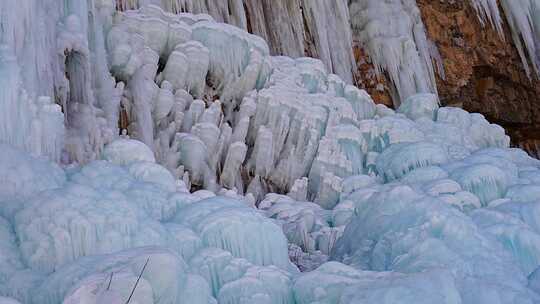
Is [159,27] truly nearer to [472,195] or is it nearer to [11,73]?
[11,73]

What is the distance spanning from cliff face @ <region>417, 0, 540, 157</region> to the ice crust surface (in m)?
2.18

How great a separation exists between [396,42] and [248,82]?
4.40 meters

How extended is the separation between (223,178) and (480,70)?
6931mm

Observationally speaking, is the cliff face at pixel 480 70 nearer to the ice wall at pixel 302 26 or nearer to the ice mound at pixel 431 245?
the ice wall at pixel 302 26

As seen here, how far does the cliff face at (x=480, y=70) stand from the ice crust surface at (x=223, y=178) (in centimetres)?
218

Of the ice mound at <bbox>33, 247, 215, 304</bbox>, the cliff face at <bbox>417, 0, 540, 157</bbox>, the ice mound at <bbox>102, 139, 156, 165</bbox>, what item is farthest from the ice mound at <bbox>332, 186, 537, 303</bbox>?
the cliff face at <bbox>417, 0, 540, 157</bbox>

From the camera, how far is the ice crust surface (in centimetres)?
404

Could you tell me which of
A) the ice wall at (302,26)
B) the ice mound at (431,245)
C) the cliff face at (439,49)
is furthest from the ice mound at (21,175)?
the cliff face at (439,49)

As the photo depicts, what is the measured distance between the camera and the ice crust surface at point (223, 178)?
13.2 feet

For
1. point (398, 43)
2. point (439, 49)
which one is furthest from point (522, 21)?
Answer: point (398, 43)

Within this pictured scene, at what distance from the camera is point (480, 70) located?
1270cm

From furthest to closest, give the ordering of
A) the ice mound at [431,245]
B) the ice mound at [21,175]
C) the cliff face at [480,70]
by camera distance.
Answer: the cliff face at [480,70], the ice mound at [431,245], the ice mound at [21,175]

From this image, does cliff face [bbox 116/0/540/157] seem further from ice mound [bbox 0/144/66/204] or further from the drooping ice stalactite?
ice mound [bbox 0/144/66/204]

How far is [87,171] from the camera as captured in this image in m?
5.07
